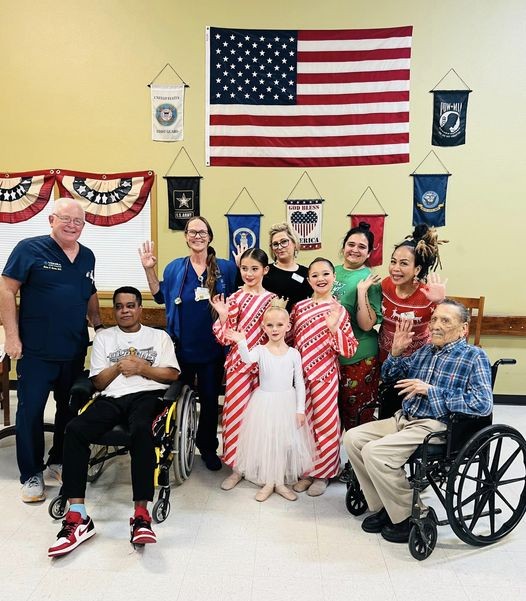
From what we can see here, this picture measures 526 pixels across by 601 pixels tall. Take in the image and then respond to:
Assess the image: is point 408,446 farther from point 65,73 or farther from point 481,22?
point 65,73

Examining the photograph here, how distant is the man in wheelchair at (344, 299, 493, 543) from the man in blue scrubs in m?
1.61

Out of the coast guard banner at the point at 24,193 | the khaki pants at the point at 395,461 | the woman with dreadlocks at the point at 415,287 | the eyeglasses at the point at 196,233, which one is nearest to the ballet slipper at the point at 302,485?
the khaki pants at the point at 395,461

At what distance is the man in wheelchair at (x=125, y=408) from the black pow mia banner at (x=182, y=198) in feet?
5.60

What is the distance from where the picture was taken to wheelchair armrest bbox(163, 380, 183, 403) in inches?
99.3

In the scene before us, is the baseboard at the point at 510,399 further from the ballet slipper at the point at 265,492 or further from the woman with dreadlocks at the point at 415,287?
the ballet slipper at the point at 265,492

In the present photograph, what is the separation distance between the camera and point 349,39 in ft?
13.6

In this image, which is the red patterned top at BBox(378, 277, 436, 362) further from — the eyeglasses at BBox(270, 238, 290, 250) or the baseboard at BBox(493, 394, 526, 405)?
the baseboard at BBox(493, 394, 526, 405)

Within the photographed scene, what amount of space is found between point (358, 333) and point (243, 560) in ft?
4.38

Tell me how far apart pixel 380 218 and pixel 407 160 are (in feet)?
1.75

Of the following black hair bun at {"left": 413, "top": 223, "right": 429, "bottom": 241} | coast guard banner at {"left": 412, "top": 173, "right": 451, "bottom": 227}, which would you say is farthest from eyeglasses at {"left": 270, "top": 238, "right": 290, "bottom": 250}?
coast guard banner at {"left": 412, "top": 173, "right": 451, "bottom": 227}

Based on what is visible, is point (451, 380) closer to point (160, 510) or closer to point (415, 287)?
point (415, 287)

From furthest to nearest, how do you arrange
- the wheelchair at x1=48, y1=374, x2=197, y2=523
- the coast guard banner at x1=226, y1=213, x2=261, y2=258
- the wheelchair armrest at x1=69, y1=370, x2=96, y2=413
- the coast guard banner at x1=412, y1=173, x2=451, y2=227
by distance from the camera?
1. the coast guard banner at x1=226, y1=213, x2=261, y2=258
2. the coast guard banner at x1=412, y1=173, x2=451, y2=227
3. the wheelchair armrest at x1=69, y1=370, x2=96, y2=413
4. the wheelchair at x1=48, y1=374, x2=197, y2=523

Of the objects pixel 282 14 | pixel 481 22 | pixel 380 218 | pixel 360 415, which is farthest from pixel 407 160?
pixel 360 415

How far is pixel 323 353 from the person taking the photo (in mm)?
2754
